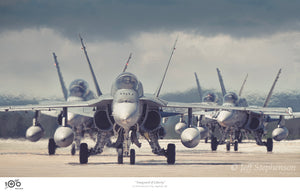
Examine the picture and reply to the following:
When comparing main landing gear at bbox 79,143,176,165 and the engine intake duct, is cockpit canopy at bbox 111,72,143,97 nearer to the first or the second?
the engine intake duct

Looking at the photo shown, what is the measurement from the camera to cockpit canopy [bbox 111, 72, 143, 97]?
1831 cm

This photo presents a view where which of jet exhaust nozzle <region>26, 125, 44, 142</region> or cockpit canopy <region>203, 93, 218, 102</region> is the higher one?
cockpit canopy <region>203, 93, 218, 102</region>

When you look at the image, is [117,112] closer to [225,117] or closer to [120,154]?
[120,154]

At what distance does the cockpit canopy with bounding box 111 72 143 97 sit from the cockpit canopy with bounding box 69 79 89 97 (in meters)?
8.62

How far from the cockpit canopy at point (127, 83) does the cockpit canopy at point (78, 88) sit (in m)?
8.62

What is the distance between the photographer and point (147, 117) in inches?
751

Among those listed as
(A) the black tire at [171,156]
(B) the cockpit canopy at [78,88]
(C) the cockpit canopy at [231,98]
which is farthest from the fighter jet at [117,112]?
(C) the cockpit canopy at [231,98]

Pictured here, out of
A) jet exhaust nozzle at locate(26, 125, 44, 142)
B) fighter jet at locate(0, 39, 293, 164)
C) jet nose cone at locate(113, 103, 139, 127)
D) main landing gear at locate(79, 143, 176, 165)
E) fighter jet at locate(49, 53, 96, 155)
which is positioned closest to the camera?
jet nose cone at locate(113, 103, 139, 127)

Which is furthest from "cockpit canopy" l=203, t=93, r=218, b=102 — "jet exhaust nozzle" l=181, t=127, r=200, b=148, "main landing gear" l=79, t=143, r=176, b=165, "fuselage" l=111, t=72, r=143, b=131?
"fuselage" l=111, t=72, r=143, b=131

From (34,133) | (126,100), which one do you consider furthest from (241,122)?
(126,100)

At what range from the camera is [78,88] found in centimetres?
2702
